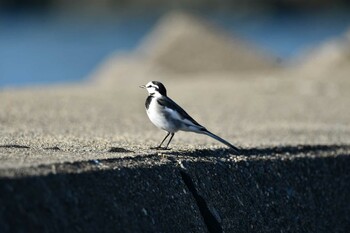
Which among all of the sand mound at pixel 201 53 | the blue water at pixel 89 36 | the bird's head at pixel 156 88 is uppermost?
the blue water at pixel 89 36

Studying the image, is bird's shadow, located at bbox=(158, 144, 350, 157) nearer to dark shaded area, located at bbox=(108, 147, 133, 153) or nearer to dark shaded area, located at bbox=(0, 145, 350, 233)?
dark shaded area, located at bbox=(0, 145, 350, 233)

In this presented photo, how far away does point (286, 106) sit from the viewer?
15.5 m

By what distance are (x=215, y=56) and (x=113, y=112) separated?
1179 cm

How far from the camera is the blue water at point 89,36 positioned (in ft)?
132

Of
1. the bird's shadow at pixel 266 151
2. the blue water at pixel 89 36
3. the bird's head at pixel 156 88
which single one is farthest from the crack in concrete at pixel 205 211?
the blue water at pixel 89 36

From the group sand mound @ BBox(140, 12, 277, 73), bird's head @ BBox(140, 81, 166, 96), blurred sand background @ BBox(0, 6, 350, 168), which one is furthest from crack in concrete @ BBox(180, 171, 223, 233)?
sand mound @ BBox(140, 12, 277, 73)

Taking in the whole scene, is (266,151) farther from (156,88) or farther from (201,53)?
(201,53)

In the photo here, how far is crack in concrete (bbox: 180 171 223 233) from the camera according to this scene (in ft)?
27.9

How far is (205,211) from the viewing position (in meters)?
8.52

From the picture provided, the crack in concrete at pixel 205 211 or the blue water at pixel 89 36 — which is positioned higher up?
the blue water at pixel 89 36

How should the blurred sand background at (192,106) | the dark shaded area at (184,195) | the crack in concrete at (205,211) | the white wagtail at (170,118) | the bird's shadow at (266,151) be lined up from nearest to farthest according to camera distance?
the dark shaded area at (184,195), the crack in concrete at (205,211), the white wagtail at (170,118), the bird's shadow at (266,151), the blurred sand background at (192,106)

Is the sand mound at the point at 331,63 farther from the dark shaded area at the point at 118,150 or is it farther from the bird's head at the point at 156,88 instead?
the dark shaded area at the point at 118,150

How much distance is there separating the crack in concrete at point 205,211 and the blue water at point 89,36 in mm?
24939

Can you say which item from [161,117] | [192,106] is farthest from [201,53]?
[161,117]
